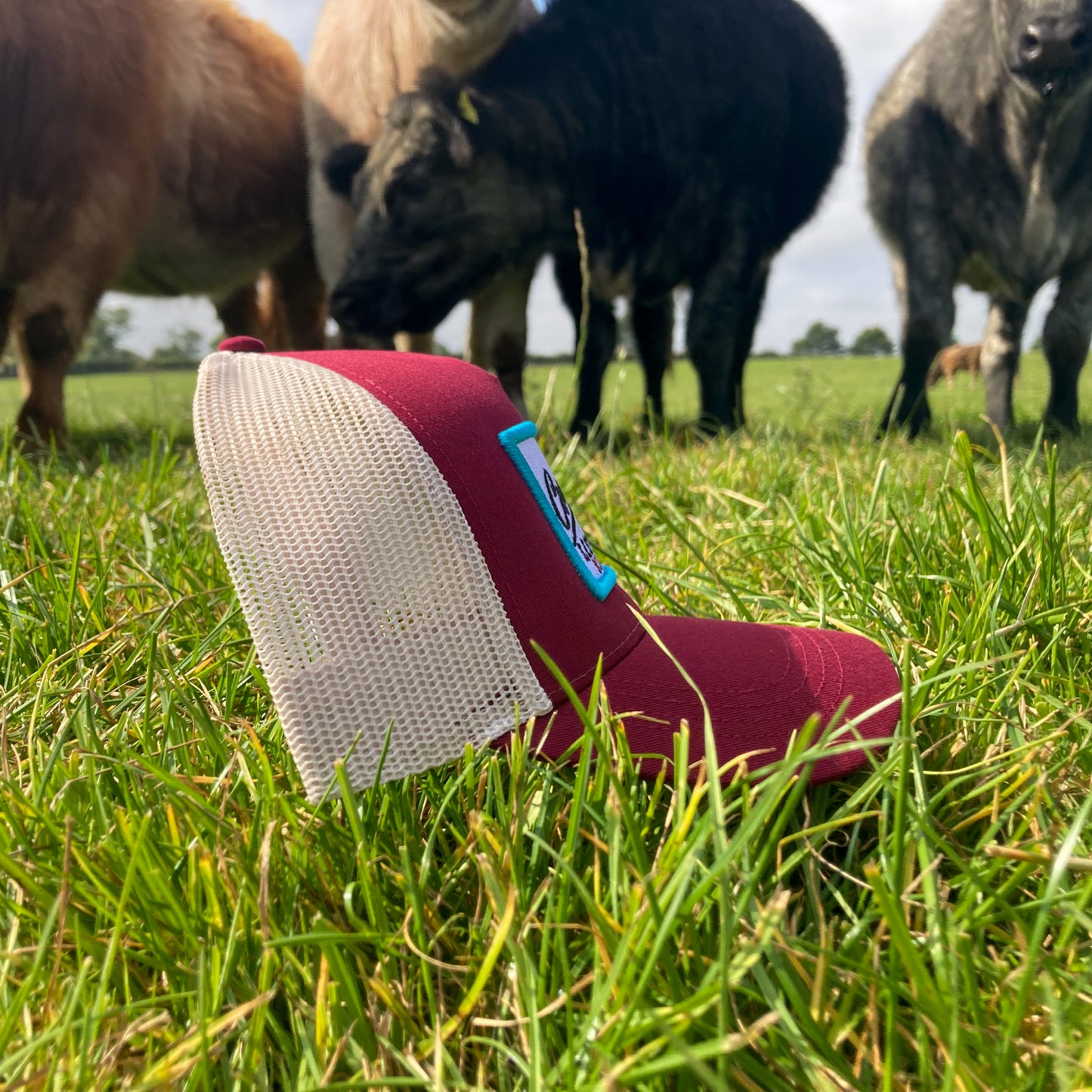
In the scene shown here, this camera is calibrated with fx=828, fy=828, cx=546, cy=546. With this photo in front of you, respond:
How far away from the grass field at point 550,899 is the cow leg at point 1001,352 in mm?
2624

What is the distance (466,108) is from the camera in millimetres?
2342

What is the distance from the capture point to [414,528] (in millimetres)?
624

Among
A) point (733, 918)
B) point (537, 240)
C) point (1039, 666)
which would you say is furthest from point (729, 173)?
point (733, 918)

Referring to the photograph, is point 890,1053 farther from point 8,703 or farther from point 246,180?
point 246,180

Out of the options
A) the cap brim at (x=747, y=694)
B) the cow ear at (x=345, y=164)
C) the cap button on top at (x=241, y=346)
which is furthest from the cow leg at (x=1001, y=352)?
the cap button on top at (x=241, y=346)

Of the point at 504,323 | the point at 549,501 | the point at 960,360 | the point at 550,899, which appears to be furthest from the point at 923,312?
the point at 960,360

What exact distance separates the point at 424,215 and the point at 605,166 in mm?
748

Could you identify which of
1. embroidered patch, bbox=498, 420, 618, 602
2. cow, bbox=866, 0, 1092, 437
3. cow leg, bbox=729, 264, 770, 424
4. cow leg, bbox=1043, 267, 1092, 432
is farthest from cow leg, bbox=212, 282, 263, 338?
embroidered patch, bbox=498, 420, 618, 602

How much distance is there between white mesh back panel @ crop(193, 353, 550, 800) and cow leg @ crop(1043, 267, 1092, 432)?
9.28ft

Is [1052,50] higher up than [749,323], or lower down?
higher up

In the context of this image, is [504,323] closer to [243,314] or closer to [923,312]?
[923,312]

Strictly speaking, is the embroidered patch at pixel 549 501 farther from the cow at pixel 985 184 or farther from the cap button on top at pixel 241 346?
the cow at pixel 985 184

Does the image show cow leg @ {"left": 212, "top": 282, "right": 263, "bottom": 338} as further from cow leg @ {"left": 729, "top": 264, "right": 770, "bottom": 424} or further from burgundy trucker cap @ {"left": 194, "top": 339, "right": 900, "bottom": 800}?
burgundy trucker cap @ {"left": 194, "top": 339, "right": 900, "bottom": 800}

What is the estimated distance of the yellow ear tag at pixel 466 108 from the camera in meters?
2.33
